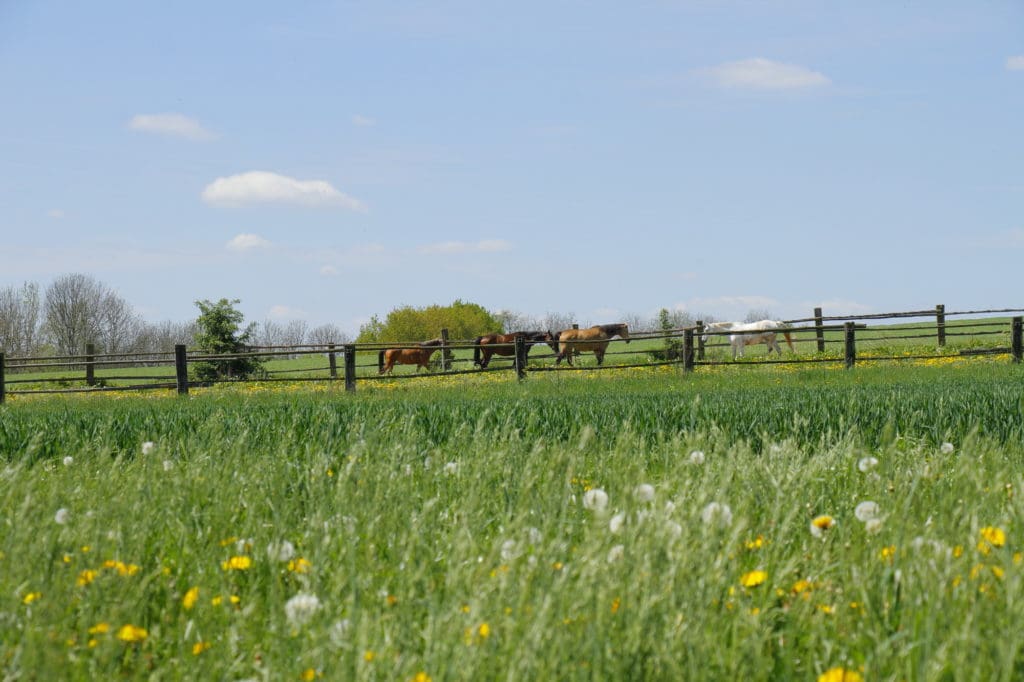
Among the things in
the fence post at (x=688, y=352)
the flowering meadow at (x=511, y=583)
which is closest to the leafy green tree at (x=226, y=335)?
the fence post at (x=688, y=352)

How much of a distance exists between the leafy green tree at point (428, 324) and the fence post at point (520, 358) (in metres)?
28.4

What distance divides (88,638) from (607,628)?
158 centimetres

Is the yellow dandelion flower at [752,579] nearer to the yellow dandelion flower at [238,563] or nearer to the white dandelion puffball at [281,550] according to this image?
the white dandelion puffball at [281,550]

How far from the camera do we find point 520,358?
20406 millimetres

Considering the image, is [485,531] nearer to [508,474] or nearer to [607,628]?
[508,474]

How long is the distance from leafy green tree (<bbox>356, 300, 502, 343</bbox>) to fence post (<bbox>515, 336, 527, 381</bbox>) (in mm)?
28420

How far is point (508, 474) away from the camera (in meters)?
4.83

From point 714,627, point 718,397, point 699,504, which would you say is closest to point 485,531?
point 699,504

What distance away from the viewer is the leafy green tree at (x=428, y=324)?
49.7 metres

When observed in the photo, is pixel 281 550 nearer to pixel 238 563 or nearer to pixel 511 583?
pixel 238 563

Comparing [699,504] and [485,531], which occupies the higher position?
[699,504]

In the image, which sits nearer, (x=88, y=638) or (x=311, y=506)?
(x=88, y=638)

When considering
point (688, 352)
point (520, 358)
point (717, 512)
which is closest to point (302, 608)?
point (717, 512)

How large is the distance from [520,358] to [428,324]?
30.5m
